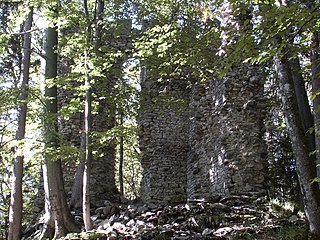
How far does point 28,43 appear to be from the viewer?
31.7 feet

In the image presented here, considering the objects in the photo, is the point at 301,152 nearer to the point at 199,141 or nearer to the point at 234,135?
the point at 234,135

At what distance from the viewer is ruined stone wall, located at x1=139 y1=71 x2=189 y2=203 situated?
45.4 ft

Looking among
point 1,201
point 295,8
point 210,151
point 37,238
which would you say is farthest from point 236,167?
point 1,201

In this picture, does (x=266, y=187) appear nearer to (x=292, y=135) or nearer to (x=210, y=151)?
(x=210, y=151)

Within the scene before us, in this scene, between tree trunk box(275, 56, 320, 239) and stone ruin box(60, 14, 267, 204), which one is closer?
tree trunk box(275, 56, 320, 239)

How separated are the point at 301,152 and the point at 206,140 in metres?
7.05

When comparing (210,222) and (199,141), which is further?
(199,141)

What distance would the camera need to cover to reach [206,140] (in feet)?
39.6

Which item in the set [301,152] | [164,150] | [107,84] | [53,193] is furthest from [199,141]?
[301,152]

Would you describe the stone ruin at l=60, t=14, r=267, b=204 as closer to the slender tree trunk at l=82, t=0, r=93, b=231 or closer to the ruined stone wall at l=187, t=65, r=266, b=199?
the ruined stone wall at l=187, t=65, r=266, b=199

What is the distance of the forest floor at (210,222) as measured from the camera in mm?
5754

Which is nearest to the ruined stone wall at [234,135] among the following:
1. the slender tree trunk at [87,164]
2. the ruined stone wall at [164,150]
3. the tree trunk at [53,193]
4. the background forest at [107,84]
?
the background forest at [107,84]

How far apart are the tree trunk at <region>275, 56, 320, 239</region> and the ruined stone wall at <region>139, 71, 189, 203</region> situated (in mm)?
8446

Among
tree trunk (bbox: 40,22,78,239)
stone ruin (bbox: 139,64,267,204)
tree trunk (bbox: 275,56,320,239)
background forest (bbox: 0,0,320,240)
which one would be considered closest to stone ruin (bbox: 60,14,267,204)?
stone ruin (bbox: 139,64,267,204)
